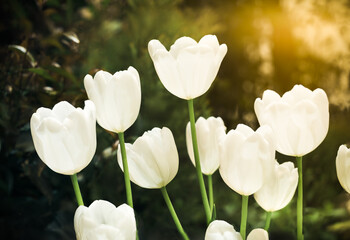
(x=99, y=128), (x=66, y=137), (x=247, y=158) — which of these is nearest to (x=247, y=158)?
(x=247, y=158)

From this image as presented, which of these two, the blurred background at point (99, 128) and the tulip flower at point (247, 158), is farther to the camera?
the blurred background at point (99, 128)

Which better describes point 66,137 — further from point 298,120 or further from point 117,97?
point 298,120

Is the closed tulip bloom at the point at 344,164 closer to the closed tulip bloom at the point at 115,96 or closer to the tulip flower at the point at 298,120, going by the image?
the tulip flower at the point at 298,120

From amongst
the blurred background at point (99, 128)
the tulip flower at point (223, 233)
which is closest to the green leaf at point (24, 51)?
the blurred background at point (99, 128)

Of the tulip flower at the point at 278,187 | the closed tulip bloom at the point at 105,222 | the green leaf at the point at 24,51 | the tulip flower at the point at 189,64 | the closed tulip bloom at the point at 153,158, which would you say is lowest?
the closed tulip bloom at the point at 105,222

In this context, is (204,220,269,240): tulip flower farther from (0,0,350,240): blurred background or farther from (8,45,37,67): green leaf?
(8,45,37,67): green leaf

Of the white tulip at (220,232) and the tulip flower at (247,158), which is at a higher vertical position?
the tulip flower at (247,158)
